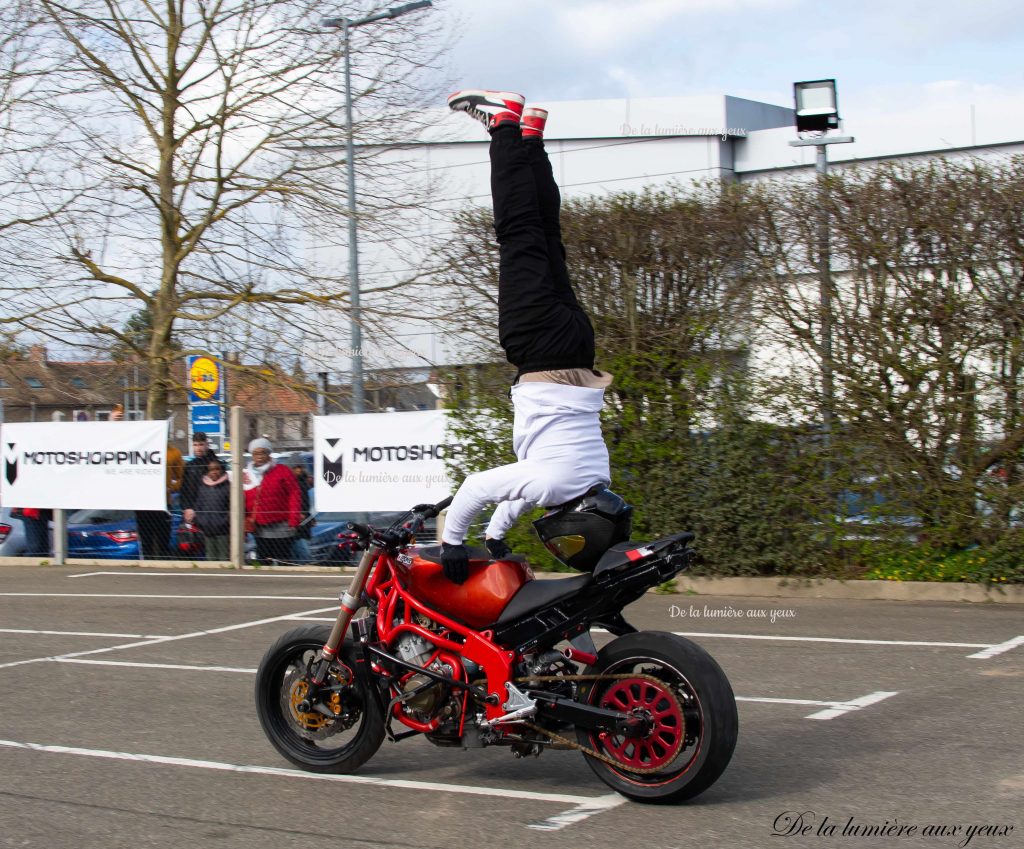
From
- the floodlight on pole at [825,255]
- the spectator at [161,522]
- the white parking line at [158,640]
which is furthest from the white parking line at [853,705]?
the spectator at [161,522]

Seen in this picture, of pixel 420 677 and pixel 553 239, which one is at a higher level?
pixel 553 239

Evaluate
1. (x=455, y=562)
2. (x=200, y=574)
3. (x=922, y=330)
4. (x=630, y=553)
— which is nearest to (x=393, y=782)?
(x=455, y=562)

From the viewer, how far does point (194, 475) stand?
15.7 m

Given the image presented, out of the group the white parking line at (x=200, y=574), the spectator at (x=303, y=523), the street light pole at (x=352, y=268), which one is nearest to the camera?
the white parking line at (x=200, y=574)

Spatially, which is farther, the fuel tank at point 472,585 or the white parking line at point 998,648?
the white parking line at point 998,648

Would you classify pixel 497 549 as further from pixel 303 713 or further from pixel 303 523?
pixel 303 523

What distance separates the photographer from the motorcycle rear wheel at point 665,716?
15.3 ft

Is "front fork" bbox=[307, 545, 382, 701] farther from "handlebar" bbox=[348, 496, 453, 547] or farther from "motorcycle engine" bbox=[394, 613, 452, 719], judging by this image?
"motorcycle engine" bbox=[394, 613, 452, 719]

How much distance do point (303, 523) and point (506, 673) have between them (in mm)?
10322

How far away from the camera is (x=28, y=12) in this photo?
18016mm

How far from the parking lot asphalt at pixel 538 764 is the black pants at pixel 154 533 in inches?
240

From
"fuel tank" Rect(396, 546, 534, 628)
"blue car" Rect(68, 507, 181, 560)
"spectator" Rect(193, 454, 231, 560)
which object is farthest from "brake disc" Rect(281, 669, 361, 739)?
"blue car" Rect(68, 507, 181, 560)

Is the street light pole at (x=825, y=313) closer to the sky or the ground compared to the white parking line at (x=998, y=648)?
closer to the sky

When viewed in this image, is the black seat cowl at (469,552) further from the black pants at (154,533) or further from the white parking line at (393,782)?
the black pants at (154,533)
